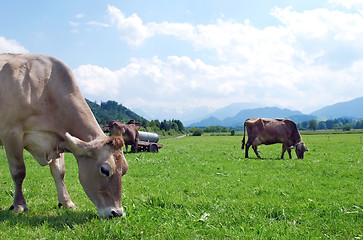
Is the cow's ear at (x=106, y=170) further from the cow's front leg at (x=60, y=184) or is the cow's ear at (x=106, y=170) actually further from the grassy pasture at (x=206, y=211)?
the cow's front leg at (x=60, y=184)

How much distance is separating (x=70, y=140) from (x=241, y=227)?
3823 millimetres

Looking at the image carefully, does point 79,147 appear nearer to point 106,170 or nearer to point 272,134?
point 106,170

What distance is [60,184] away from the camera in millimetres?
6918

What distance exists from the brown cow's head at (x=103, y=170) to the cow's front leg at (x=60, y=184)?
61.2 inches

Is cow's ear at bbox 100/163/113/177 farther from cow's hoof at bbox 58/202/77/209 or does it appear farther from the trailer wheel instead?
the trailer wheel

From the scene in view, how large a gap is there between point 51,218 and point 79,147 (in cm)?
166

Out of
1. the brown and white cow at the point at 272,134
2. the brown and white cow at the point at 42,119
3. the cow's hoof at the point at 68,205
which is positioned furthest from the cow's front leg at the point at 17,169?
the brown and white cow at the point at 272,134

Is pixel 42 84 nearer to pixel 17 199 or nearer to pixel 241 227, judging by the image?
pixel 17 199

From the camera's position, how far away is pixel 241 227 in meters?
5.12

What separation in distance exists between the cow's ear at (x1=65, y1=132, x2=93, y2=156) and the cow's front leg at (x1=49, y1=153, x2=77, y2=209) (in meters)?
1.76

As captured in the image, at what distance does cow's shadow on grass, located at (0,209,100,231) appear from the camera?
209 inches

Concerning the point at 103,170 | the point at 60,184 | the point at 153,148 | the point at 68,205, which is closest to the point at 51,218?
the point at 68,205

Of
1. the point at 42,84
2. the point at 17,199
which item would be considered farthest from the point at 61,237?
the point at 42,84

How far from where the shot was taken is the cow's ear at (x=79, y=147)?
5547mm
